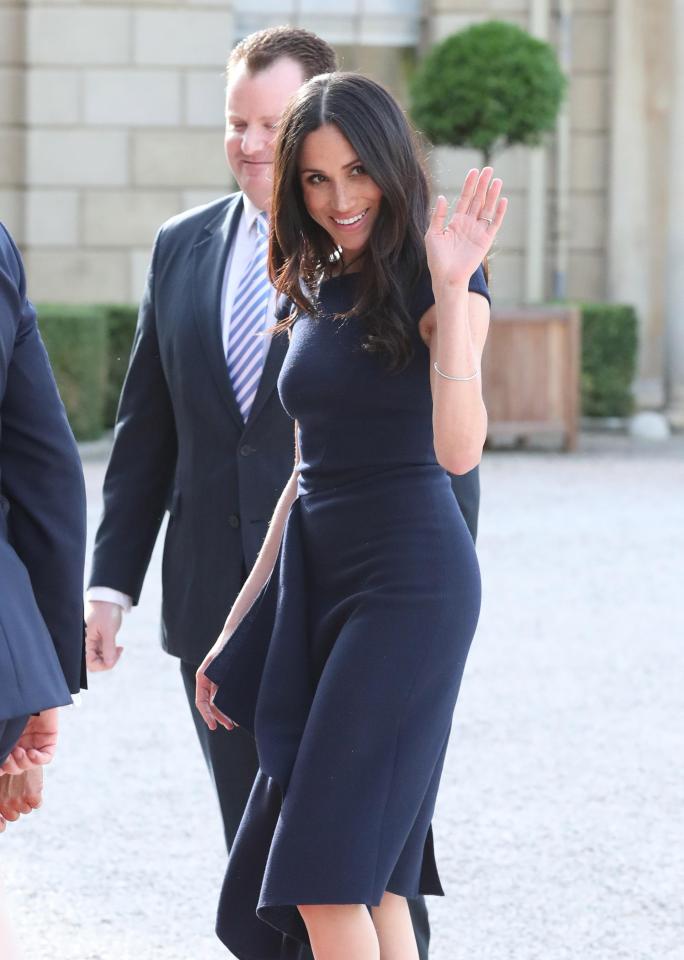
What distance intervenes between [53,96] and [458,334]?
12.6m

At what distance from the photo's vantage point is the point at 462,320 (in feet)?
8.59

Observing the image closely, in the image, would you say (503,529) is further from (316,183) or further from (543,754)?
(316,183)

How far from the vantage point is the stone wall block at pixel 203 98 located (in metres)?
14.6

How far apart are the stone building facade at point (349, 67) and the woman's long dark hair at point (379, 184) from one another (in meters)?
11.3

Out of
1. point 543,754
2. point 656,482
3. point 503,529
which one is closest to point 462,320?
point 543,754

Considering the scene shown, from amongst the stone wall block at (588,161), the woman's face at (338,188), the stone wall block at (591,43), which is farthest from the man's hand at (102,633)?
the stone wall block at (591,43)

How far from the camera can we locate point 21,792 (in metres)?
2.67

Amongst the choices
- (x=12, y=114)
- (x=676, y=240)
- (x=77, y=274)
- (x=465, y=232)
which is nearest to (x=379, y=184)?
(x=465, y=232)

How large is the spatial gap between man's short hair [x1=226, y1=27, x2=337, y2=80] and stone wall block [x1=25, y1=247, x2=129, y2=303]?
11.4 metres

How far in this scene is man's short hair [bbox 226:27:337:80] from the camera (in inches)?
129

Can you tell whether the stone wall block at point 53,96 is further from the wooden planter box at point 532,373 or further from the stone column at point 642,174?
the stone column at point 642,174

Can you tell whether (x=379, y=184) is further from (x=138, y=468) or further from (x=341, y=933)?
(x=341, y=933)

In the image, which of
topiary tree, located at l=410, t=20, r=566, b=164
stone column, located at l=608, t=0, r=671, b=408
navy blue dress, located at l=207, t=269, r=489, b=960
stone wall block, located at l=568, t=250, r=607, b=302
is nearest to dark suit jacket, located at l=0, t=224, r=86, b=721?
navy blue dress, located at l=207, t=269, r=489, b=960

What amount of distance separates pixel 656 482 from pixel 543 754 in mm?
6317
